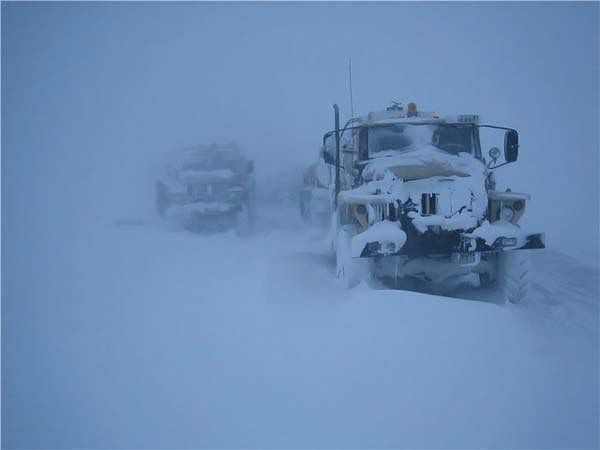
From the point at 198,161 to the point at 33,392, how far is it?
7274 millimetres

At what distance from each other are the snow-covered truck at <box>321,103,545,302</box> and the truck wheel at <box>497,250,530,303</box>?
11 millimetres

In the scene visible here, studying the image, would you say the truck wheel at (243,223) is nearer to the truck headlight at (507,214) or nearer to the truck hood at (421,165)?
the truck hood at (421,165)

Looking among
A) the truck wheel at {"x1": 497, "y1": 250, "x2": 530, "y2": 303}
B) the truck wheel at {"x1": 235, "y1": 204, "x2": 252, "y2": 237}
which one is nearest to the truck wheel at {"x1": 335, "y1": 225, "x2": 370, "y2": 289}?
the truck wheel at {"x1": 497, "y1": 250, "x2": 530, "y2": 303}

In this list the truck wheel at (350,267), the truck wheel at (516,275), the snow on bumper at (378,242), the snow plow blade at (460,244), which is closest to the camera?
the snow on bumper at (378,242)

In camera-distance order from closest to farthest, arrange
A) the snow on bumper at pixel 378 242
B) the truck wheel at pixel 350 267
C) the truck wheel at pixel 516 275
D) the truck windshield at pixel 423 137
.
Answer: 1. the snow on bumper at pixel 378 242
2. the truck wheel at pixel 516 275
3. the truck wheel at pixel 350 267
4. the truck windshield at pixel 423 137

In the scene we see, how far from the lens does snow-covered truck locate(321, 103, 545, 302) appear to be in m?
5.00

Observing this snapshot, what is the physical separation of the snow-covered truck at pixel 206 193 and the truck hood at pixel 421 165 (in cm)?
480

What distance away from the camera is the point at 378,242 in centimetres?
481

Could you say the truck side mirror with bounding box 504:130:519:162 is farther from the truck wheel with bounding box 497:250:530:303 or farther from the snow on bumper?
the snow on bumper

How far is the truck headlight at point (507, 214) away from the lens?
5.58 metres

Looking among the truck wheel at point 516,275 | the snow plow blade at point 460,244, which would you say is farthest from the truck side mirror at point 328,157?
the truck wheel at point 516,275

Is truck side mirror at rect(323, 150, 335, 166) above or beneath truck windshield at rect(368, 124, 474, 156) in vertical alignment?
beneath

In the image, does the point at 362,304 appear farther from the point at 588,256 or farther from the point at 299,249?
the point at 588,256

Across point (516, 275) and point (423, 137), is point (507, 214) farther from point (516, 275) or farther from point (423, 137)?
point (423, 137)
